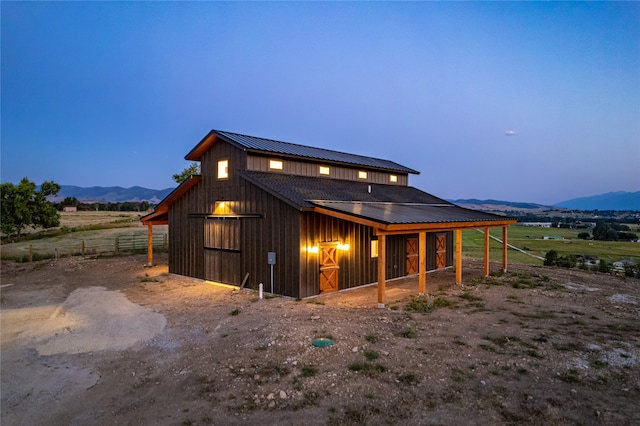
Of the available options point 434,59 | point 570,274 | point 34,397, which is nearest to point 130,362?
point 34,397

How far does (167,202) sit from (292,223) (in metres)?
8.23

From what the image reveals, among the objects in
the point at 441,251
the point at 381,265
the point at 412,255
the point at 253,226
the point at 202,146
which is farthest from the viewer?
the point at 441,251

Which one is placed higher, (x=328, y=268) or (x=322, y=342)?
(x=328, y=268)

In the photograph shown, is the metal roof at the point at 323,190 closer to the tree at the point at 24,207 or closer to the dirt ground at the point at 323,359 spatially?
the dirt ground at the point at 323,359

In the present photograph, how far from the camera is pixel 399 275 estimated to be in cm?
1579

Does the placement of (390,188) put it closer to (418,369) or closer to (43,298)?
(418,369)

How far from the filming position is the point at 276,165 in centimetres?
1473

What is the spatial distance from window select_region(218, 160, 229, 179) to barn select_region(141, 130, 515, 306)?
41mm

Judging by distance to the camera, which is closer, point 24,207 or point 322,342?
point 322,342

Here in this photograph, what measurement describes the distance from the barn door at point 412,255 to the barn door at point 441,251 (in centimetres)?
225

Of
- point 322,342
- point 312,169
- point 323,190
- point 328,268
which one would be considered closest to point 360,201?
point 323,190

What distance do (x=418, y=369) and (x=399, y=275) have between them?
9.90m

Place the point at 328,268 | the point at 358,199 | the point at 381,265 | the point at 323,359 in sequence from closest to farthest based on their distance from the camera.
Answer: the point at 323,359, the point at 381,265, the point at 328,268, the point at 358,199

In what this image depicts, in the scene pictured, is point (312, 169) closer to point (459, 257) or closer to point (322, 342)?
point (459, 257)
